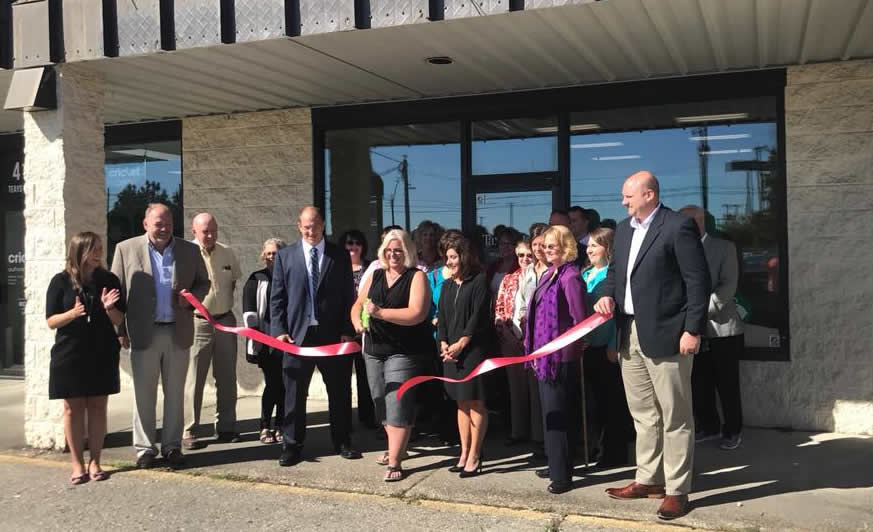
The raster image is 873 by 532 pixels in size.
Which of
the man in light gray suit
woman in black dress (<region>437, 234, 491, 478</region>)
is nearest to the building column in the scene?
woman in black dress (<region>437, 234, 491, 478</region>)

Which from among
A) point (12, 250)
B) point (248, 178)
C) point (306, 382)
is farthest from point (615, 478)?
point (12, 250)

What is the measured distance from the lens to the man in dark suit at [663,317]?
4457 mm

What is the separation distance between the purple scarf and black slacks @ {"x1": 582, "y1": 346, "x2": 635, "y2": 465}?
0.62m

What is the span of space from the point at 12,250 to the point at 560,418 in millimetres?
8390

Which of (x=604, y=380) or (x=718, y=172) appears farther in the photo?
(x=718, y=172)

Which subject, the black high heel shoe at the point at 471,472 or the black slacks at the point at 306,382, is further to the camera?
the black slacks at the point at 306,382

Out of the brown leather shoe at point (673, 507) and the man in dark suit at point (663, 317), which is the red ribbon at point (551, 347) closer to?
the man in dark suit at point (663, 317)

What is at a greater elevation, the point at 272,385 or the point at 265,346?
the point at 265,346

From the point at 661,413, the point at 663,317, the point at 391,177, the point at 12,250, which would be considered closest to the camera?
the point at 663,317

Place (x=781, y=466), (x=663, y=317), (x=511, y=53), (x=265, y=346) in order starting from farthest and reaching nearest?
(x=265, y=346) → (x=511, y=53) → (x=781, y=466) → (x=663, y=317)

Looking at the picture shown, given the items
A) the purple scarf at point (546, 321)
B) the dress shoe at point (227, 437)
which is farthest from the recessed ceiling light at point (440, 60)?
the dress shoe at point (227, 437)

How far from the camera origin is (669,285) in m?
4.50

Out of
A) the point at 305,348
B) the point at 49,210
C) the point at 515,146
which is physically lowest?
the point at 305,348

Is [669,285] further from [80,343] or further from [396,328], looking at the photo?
[80,343]
